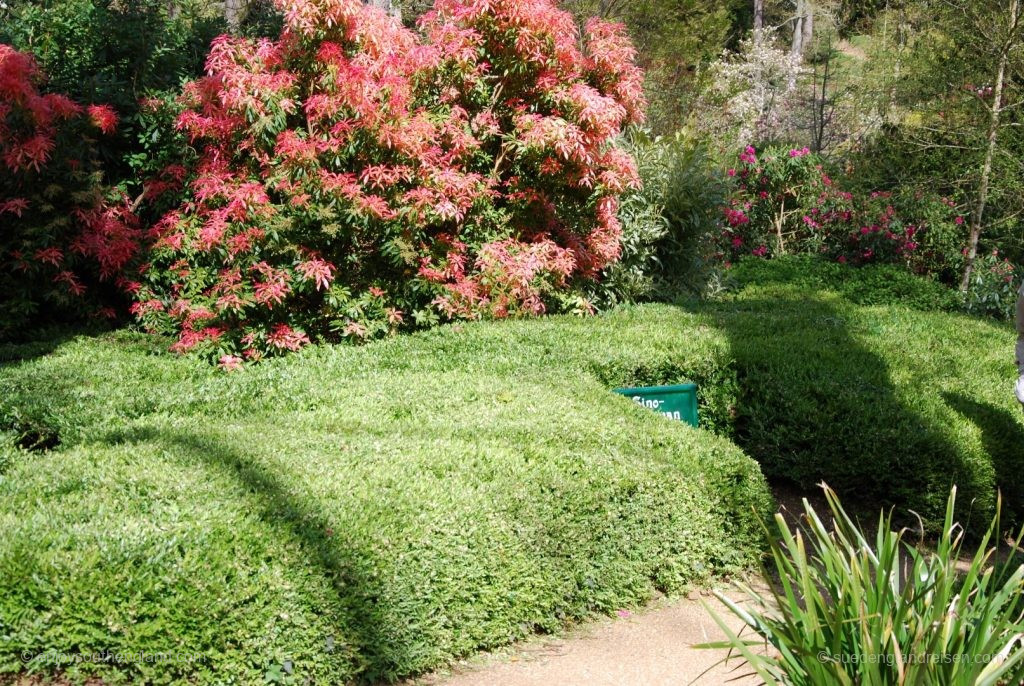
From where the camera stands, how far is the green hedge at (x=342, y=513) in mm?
2803

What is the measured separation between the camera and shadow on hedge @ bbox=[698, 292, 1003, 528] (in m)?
4.99

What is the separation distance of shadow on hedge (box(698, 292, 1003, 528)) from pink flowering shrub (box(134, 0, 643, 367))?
1.86m

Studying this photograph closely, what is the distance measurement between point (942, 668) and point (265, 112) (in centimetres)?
558

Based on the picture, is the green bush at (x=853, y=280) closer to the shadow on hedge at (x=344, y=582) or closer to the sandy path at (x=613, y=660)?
the sandy path at (x=613, y=660)

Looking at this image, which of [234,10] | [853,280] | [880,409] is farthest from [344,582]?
[234,10]

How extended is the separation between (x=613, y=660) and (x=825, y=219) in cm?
1022

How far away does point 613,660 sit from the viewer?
136 inches

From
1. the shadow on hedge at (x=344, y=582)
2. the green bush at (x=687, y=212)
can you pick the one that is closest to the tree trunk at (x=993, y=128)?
the green bush at (x=687, y=212)

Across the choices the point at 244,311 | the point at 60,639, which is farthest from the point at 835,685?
the point at 244,311

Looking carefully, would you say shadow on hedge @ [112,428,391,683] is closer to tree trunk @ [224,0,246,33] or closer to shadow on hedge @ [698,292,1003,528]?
shadow on hedge @ [698,292,1003,528]

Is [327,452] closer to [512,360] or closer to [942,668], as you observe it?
[512,360]

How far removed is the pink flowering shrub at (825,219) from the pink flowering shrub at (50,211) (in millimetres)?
7076

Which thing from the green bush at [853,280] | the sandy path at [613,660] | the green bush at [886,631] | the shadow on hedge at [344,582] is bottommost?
the sandy path at [613,660]

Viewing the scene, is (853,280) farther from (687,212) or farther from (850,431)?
(850,431)
